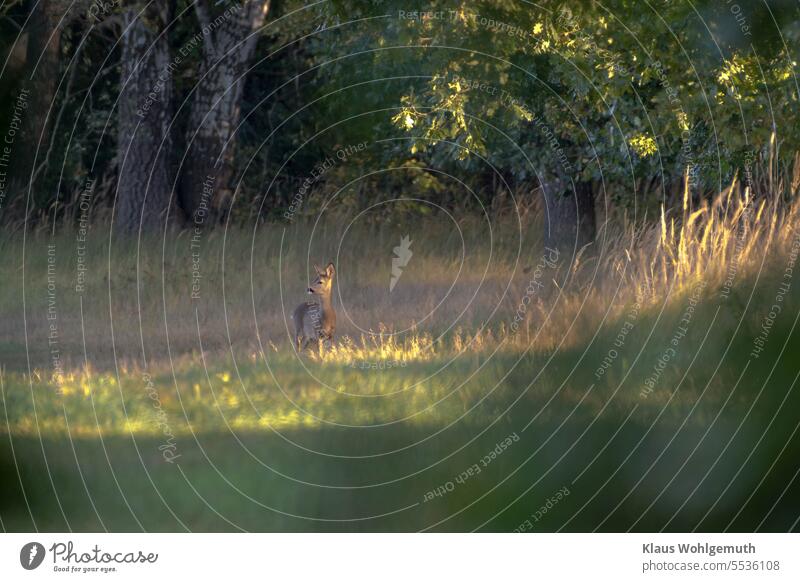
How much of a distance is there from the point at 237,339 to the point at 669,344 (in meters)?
3.22

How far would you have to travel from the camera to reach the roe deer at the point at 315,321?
9.11 meters

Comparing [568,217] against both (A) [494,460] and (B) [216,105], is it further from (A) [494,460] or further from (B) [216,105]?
(B) [216,105]

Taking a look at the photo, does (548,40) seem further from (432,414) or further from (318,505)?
(318,505)

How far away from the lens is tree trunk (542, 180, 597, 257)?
10586mm

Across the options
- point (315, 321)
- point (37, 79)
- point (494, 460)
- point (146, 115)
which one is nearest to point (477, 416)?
point (494, 460)

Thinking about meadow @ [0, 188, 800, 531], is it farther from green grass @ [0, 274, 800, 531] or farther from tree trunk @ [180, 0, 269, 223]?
tree trunk @ [180, 0, 269, 223]

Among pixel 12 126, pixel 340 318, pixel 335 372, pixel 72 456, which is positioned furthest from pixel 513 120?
pixel 72 456

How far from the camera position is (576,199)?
11.5m

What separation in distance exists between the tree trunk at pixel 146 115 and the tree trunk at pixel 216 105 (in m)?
0.32

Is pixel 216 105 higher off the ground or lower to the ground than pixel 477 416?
higher

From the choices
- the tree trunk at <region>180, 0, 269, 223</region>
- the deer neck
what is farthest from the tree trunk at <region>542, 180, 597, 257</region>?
the tree trunk at <region>180, 0, 269, 223</region>

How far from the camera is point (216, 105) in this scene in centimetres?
1308

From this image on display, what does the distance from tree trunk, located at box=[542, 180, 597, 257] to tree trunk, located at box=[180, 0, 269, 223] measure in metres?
3.11

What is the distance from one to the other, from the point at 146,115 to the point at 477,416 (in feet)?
20.2
